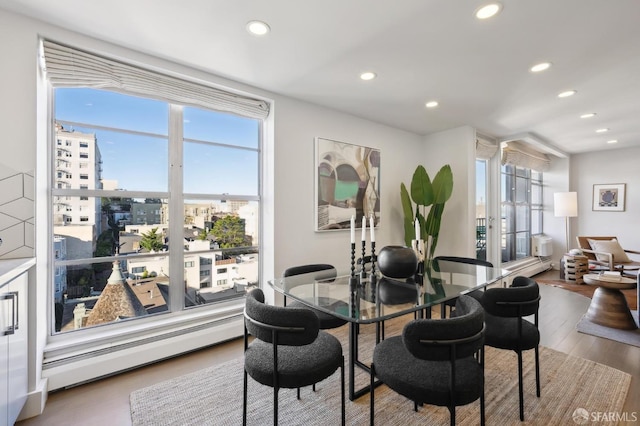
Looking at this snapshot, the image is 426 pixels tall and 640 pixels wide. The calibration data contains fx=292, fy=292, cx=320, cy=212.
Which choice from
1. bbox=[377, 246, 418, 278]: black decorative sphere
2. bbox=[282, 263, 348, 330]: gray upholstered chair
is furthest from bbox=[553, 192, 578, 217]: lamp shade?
bbox=[282, 263, 348, 330]: gray upholstered chair

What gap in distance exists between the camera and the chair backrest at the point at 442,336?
1.24 m

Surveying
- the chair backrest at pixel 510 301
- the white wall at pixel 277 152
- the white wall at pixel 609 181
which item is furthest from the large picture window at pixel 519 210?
the chair backrest at pixel 510 301

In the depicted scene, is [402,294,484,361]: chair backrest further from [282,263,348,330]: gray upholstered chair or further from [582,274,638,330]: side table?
[582,274,638,330]: side table

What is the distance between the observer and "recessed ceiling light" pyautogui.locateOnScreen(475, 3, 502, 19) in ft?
5.82

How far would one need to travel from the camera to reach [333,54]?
92.0 inches

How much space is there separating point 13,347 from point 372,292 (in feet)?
6.80

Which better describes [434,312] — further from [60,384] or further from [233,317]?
[60,384]

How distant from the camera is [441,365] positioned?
4.91ft

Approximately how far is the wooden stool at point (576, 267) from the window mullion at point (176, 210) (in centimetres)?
635

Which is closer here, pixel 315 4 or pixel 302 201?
pixel 315 4

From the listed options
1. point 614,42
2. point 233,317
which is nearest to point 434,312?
point 233,317

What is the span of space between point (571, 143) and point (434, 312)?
449cm

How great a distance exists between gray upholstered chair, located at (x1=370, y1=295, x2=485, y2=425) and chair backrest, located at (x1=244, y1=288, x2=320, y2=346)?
16.5 inches

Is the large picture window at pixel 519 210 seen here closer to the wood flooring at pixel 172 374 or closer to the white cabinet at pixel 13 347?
the wood flooring at pixel 172 374
